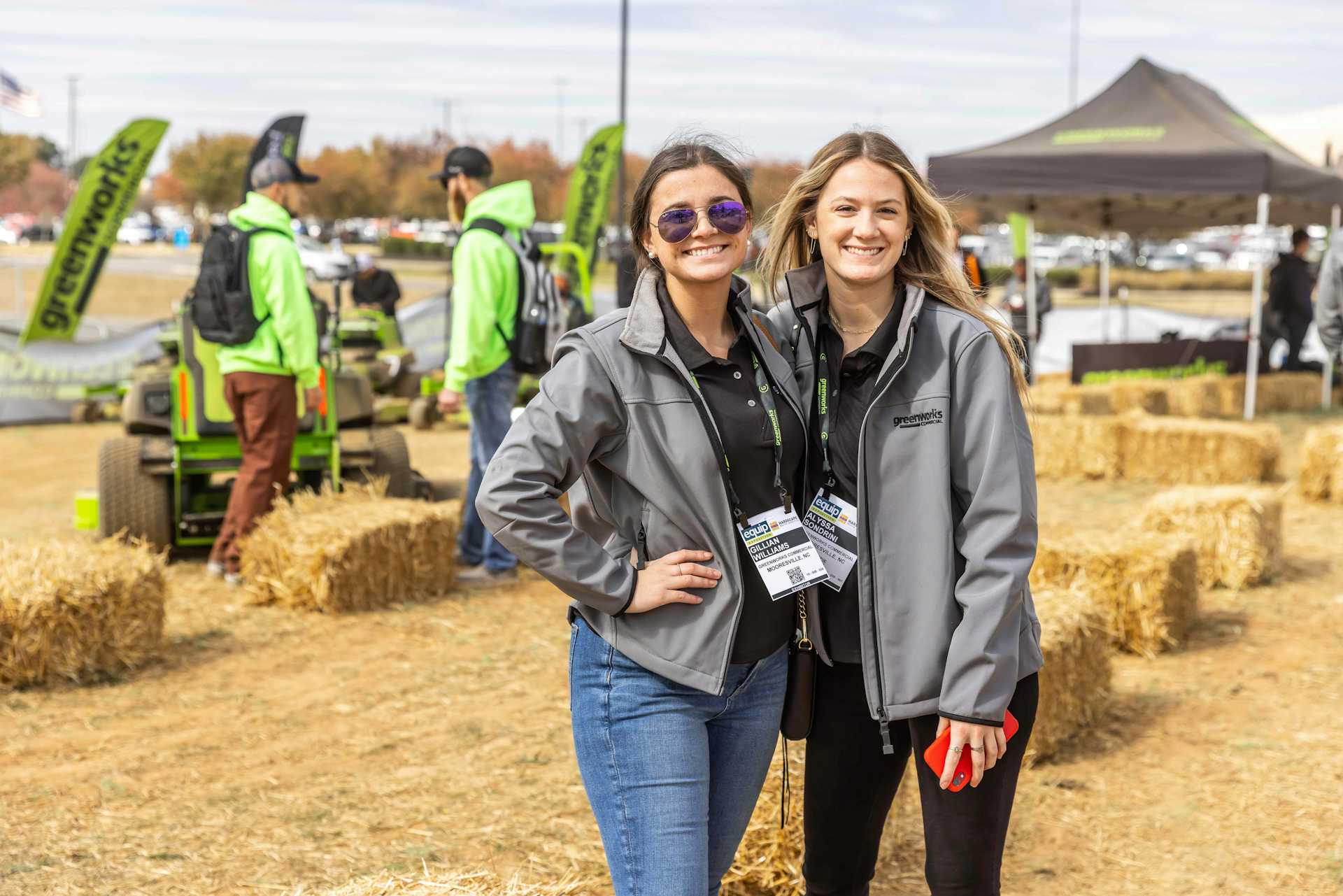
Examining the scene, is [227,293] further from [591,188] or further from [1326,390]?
[1326,390]

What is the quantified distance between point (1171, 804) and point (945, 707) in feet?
7.79

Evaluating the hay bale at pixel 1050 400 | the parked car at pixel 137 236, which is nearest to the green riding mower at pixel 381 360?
the hay bale at pixel 1050 400

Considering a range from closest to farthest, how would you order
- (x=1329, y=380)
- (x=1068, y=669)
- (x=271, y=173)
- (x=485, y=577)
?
(x=1068, y=669)
(x=271, y=173)
(x=485, y=577)
(x=1329, y=380)

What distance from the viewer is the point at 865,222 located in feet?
7.77

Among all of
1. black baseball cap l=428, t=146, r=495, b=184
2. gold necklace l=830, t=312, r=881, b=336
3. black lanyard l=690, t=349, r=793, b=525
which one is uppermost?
black baseball cap l=428, t=146, r=495, b=184

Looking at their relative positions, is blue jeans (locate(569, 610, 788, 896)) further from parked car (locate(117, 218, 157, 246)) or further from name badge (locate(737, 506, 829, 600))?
parked car (locate(117, 218, 157, 246))

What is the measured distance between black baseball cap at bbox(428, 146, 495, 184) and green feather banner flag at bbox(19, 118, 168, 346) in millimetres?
7754

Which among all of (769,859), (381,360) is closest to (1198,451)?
(769,859)

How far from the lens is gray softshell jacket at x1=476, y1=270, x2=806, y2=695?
2.21m

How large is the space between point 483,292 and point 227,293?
1198mm

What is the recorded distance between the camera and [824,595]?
2.38m

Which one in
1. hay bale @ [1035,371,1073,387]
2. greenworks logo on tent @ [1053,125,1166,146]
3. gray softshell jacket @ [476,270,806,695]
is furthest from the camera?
hay bale @ [1035,371,1073,387]

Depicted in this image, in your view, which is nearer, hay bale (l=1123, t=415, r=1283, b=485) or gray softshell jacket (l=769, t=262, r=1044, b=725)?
gray softshell jacket (l=769, t=262, r=1044, b=725)

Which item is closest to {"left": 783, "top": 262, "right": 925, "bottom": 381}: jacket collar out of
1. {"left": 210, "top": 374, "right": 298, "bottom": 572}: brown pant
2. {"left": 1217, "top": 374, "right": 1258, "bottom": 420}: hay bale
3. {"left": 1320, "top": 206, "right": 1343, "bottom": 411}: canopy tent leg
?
{"left": 210, "top": 374, "right": 298, "bottom": 572}: brown pant
